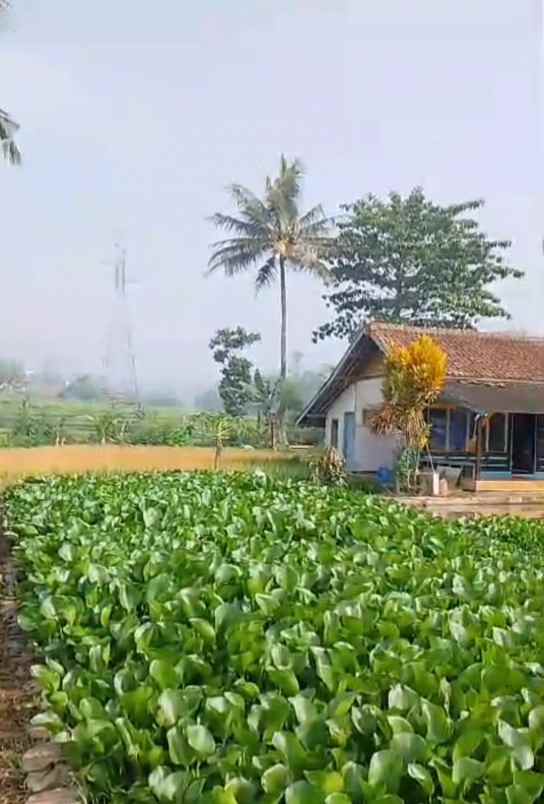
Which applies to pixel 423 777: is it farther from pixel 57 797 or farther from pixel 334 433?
pixel 334 433

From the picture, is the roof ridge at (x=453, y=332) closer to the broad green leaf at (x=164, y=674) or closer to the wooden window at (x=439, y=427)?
the wooden window at (x=439, y=427)

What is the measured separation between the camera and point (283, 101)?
384 inches

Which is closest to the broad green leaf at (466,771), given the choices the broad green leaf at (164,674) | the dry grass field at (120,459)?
the broad green leaf at (164,674)

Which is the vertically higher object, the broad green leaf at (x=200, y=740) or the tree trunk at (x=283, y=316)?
the tree trunk at (x=283, y=316)

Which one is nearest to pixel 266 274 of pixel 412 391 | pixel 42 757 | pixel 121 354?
pixel 121 354

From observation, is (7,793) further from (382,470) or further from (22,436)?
(22,436)

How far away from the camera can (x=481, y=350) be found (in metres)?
9.87

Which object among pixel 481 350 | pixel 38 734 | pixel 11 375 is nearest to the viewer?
pixel 38 734

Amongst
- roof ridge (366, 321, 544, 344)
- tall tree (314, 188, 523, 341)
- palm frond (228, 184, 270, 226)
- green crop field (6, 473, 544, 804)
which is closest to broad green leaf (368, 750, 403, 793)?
green crop field (6, 473, 544, 804)

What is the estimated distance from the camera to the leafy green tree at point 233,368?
11875 millimetres

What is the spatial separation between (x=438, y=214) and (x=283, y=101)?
4619 mm

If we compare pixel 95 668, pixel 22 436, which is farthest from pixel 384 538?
pixel 22 436

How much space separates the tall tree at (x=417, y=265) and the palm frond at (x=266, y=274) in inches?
56.0

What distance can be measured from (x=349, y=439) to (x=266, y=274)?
3698 mm
